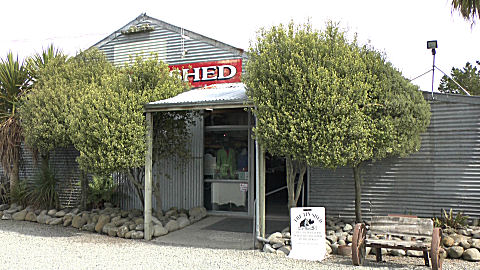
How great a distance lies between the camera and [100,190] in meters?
11.5

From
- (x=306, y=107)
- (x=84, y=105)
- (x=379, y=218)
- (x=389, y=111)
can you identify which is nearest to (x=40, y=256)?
(x=84, y=105)

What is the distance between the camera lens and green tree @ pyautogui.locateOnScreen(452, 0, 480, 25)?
328 inches

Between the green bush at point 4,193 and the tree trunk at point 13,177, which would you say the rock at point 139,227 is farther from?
the green bush at point 4,193

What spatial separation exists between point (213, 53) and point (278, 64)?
463cm

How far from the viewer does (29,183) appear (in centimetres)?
1272

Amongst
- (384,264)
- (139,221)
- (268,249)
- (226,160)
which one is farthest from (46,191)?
(384,264)

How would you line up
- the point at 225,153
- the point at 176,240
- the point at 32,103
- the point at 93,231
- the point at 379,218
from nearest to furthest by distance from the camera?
the point at 379,218
the point at 176,240
the point at 93,231
the point at 32,103
the point at 225,153

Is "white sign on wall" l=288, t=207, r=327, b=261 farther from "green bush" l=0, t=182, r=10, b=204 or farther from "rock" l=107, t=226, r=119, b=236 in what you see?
"green bush" l=0, t=182, r=10, b=204

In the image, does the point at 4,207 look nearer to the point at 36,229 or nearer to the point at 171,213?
the point at 36,229

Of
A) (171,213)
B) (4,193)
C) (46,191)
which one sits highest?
(46,191)

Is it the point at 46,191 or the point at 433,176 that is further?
the point at 46,191

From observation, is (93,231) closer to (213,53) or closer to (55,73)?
(55,73)

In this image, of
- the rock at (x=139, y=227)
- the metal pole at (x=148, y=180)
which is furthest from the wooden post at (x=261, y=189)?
the rock at (x=139, y=227)

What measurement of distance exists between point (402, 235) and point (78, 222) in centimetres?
728
